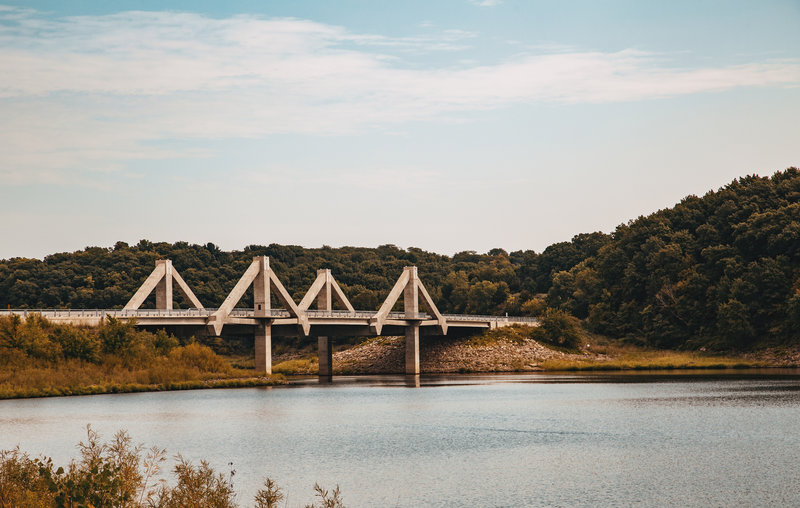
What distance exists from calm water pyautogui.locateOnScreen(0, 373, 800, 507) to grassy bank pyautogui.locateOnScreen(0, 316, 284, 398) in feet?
14.0

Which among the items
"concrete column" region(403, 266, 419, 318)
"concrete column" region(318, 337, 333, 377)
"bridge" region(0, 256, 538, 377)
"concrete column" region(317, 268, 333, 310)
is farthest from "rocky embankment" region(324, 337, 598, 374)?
"concrete column" region(317, 268, 333, 310)

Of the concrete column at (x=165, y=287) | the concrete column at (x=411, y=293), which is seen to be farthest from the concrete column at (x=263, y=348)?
the concrete column at (x=411, y=293)

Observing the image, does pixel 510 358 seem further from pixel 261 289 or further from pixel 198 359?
pixel 198 359

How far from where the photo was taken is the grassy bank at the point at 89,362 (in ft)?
229

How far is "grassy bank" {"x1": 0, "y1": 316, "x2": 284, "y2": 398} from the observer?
229 ft

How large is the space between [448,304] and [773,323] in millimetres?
79636

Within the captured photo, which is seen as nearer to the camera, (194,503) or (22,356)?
(194,503)

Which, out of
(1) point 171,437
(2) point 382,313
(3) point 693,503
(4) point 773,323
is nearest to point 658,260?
(4) point 773,323

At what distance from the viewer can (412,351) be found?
120000mm

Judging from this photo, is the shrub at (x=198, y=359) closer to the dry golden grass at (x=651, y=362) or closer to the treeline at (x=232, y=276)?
the dry golden grass at (x=651, y=362)

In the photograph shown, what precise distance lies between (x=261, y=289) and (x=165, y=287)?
10752 mm

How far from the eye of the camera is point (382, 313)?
112 m

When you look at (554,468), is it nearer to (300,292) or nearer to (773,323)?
(773,323)

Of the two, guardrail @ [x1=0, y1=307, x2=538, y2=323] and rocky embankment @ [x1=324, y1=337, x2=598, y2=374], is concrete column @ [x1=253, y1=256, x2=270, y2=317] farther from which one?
rocky embankment @ [x1=324, y1=337, x2=598, y2=374]
